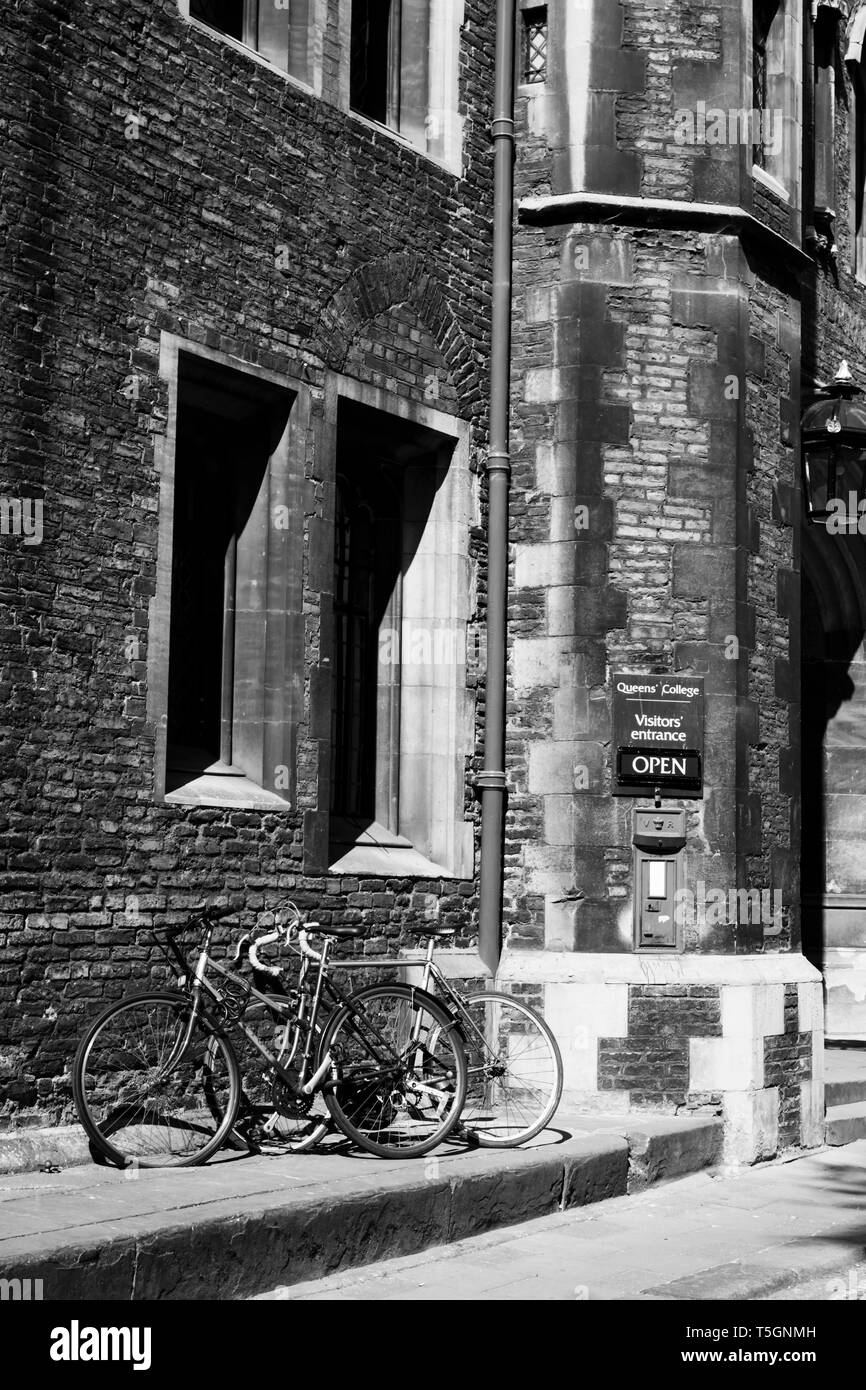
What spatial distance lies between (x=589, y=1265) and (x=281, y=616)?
12.1 feet

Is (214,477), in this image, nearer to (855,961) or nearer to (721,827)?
(721,827)

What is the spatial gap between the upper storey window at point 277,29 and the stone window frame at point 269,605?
1.80 m

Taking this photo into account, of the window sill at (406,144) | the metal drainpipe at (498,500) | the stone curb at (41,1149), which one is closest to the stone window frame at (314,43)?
the window sill at (406,144)

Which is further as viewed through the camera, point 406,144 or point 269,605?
point 406,144

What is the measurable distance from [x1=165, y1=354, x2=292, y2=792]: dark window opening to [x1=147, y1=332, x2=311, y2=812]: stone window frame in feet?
0.23

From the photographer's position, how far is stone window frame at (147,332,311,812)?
848 centimetres

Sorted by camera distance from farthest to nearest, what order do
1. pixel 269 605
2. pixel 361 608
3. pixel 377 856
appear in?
pixel 361 608, pixel 377 856, pixel 269 605

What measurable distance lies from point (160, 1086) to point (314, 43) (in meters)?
5.62

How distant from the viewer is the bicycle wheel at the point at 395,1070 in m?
7.92

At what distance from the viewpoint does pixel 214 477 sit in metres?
9.58

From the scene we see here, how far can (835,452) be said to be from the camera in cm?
1186

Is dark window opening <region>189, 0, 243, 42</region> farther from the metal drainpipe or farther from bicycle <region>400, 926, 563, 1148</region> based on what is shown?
bicycle <region>400, 926, 563, 1148</region>

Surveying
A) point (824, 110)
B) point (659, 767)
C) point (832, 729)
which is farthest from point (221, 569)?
point (824, 110)
